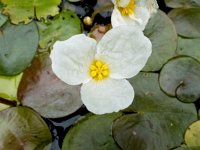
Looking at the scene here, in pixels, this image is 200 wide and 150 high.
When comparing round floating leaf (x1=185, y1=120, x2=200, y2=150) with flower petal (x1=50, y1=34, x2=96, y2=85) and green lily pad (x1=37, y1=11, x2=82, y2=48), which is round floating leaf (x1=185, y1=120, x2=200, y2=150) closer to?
flower petal (x1=50, y1=34, x2=96, y2=85)

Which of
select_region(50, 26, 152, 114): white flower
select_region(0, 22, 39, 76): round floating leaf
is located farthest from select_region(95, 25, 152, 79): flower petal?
select_region(0, 22, 39, 76): round floating leaf

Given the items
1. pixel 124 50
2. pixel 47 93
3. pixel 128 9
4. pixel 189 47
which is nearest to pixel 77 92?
pixel 47 93

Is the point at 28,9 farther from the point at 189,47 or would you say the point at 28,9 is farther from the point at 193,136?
the point at 193,136

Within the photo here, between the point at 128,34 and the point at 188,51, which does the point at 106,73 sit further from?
the point at 188,51

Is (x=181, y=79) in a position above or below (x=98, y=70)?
below

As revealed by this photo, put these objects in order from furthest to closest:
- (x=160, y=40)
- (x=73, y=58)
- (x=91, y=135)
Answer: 1. (x=160, y=40)
2. (x=91, y=135)
3. (x=73, y=58)

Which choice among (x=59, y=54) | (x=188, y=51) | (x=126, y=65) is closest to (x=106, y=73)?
(x=126, y=65)
